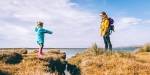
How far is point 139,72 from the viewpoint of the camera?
1895 cm

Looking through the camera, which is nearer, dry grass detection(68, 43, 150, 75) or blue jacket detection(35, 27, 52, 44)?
dry grass detection(68, 43, 150, 75)

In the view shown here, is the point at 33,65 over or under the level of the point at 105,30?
under

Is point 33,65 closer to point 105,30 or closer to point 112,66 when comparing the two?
point 112,66

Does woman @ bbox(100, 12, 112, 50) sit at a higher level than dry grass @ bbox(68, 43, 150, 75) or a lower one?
higher

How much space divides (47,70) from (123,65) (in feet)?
11.3

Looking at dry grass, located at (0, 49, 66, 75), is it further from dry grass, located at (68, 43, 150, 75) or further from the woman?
the woman

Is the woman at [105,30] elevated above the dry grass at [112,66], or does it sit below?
above

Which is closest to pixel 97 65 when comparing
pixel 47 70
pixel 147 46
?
pixel 47 70

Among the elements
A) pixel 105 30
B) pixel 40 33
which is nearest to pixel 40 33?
pixel 40 33

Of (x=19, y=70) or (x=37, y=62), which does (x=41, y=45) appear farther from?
(x=19, y=70)

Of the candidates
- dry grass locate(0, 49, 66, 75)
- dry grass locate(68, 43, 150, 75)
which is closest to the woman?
dry grass locate(68, 43, 150, 75)

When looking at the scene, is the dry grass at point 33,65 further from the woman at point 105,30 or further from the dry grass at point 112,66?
the woman at point 105,30

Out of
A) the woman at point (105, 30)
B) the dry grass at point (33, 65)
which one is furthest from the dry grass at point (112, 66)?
the woman at point (105, 30)

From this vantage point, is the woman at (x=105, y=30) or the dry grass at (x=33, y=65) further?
the woman at (x=105, y=30)
